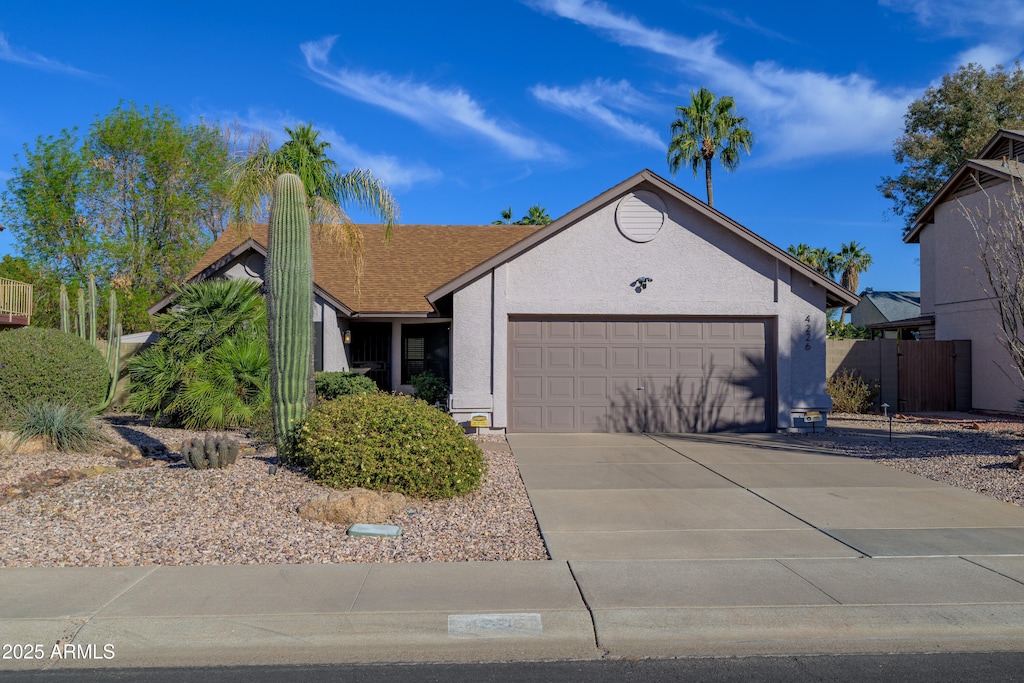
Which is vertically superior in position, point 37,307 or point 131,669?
point 37,307

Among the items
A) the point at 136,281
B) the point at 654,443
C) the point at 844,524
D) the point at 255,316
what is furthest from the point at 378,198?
the point at 136,281

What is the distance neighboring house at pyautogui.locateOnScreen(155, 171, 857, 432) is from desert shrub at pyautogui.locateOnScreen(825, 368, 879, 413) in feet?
16.7

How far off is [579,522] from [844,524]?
2.77 meters

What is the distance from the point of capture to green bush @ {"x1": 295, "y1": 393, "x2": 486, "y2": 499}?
8.72 meters

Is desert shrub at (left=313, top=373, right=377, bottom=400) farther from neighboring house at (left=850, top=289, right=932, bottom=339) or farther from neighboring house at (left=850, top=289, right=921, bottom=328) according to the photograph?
neighboring house at (left=850, top=289, right=921, bottom=328)

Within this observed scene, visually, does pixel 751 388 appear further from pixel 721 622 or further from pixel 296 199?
pixel 721 622

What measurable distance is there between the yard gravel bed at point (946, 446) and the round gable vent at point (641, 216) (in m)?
4.96

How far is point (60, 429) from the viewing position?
11891 mm

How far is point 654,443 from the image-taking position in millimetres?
14062

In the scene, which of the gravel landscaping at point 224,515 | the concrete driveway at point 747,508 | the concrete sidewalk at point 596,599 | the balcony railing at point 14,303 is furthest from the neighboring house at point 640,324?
the balcony railing at point 14,303

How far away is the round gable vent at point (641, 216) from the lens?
597 inches

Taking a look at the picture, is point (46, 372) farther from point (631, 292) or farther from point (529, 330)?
point (631, 292)

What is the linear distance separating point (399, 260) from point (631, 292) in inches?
340

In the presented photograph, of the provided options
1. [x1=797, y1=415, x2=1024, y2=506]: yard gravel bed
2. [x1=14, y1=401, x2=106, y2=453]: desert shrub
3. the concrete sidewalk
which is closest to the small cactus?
the concrete sidewalk
